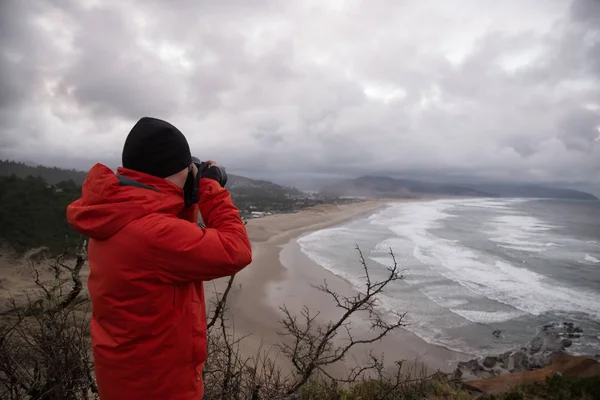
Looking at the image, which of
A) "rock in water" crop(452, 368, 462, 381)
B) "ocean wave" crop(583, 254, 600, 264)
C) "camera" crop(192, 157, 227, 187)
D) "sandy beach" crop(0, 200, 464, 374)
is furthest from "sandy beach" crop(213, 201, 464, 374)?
"ocean wave" crop(583, 254, 600, 264)

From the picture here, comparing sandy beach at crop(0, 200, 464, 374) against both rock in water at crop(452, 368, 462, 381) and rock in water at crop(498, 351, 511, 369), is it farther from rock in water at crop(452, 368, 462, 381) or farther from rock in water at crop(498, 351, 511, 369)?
rock in water at crop(498, 351, 511, 369)

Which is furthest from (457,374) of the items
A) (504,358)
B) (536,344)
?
(536,344)

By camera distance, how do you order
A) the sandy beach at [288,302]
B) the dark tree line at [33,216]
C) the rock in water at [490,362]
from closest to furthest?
the rock in water at [490,362]
the sandy beach at [288,302]
the dark tree line at [33,216]

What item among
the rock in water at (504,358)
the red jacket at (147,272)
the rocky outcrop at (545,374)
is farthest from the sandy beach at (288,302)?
the red jacket at (147,272)

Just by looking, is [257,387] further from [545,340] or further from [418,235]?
[418,235]

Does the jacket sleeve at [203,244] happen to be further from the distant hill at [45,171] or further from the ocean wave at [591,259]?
the distant hill at [45,171]

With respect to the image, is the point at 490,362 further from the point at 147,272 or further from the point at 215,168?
the point at 147,272
